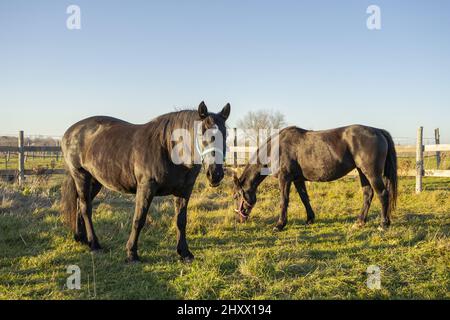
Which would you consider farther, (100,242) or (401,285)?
(100,242)

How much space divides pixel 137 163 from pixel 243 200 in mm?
3178

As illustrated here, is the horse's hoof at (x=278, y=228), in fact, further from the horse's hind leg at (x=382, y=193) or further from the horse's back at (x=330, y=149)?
the horse's hind leg at (x=382, y=193)

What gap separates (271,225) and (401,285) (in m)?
3.24

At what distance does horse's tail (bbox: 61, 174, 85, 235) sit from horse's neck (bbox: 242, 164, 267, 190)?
3621 mm

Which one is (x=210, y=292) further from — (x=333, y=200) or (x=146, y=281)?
(x=333, y=200)

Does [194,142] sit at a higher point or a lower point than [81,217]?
higher

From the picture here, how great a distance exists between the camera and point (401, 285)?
12.1 ft

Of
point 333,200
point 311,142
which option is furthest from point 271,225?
point 333,200

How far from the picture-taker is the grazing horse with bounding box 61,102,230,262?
4043 mm

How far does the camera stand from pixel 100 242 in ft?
18.0

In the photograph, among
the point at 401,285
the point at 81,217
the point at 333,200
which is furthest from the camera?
the point at 333,200

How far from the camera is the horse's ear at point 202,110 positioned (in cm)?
395
